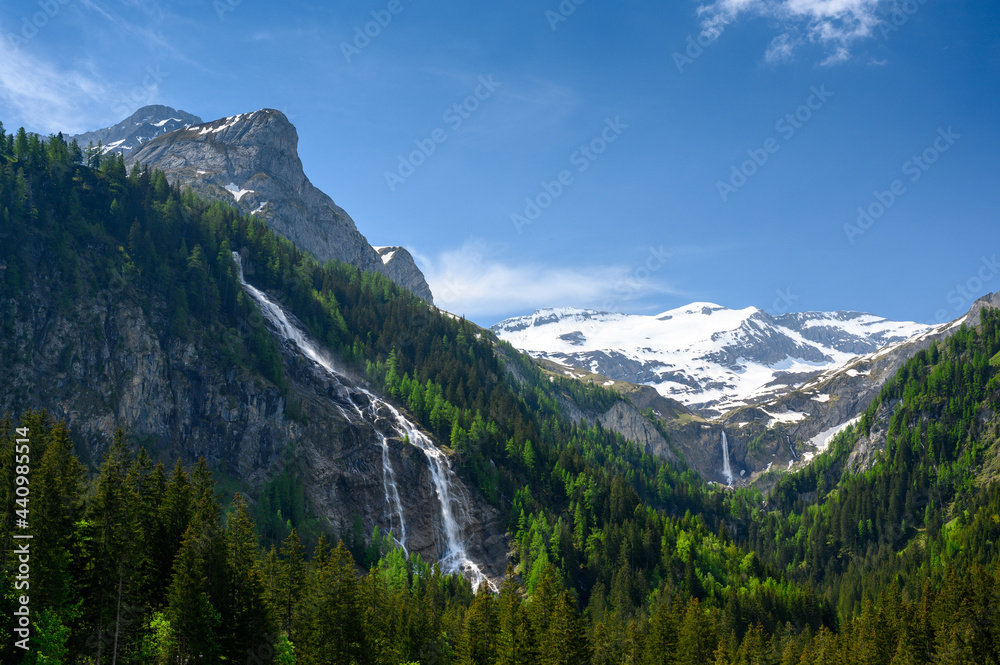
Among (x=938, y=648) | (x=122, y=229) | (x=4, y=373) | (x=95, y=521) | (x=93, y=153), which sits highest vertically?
(x=93, y=153)

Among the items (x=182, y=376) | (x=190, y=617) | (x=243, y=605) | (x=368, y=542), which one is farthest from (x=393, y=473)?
(x=190, y=617)

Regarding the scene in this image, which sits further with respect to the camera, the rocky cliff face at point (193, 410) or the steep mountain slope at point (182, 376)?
the steep mountain slope at point (182, 376)

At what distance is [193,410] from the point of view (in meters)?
120

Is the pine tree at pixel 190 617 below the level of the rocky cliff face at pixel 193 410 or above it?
below

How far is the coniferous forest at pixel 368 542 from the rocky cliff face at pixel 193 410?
3.18 meters

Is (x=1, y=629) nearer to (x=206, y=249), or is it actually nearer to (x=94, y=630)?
(x=94, y=630)

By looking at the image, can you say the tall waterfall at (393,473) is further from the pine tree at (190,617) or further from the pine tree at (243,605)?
the pine tree at (190,617)

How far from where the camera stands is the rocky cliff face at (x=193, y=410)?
104 metres

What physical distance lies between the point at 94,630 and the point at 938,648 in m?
73.9

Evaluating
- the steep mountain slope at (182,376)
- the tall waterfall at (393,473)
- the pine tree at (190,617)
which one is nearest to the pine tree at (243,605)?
Answer: the pine tree at (190,617)

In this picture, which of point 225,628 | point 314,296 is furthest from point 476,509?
point 225,628

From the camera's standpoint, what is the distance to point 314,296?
17362 centimetres

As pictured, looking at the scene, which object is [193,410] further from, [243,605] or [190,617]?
[190,617]

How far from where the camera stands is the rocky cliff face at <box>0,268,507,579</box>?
104 metres
